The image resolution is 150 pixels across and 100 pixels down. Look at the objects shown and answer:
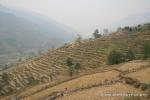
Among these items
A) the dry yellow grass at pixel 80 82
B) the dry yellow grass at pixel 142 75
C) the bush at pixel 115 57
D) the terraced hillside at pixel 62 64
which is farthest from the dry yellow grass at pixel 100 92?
the terraced hillside at pixel 62 64

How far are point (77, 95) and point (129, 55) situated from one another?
45.2 metres

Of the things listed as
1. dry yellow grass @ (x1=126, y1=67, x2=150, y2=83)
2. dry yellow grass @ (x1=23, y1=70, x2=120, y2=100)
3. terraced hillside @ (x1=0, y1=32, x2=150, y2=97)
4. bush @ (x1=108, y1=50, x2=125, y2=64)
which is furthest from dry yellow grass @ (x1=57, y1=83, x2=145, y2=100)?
terraced hillside @ (x1=0, y1=32, x2=150, y2=97)

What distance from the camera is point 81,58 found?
301ft

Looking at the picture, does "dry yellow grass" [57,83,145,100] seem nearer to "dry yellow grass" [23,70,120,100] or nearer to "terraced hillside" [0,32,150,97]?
"dry yellow grass" [23,70,120,100]

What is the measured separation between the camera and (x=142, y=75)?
27.7 meters

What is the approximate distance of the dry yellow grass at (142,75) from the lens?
2562cm

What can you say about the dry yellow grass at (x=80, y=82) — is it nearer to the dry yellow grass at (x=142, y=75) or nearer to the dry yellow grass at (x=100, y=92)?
the dry yellow grass at (x=142, y=75)

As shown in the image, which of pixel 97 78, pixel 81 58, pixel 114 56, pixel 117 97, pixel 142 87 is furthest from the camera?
pixel 81 58

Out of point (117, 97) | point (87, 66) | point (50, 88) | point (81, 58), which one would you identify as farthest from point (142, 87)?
point (81, 58)

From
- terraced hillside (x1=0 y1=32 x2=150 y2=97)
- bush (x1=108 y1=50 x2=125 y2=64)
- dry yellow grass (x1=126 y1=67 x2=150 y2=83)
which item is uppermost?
dry yellow grass (x1=126 y1=67 x2=150 y2=83)

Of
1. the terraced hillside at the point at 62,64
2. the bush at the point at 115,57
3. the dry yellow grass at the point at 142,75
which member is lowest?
the terraced hillside at the point at 62,64

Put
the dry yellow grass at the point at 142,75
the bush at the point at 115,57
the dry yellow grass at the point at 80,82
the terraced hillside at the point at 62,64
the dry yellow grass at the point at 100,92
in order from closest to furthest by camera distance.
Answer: the dry yellow grass at the point at 100,92, the dry yellow grass at the point at 142,75, the dry yellow grass at the point at 80,82, the bush at the point at 115,57, the terraced hillside at the point at 62,64

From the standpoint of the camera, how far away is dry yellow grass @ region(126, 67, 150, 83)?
25.6 meters

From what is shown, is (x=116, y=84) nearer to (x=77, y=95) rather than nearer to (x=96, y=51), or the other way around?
(x=77, y=95)
